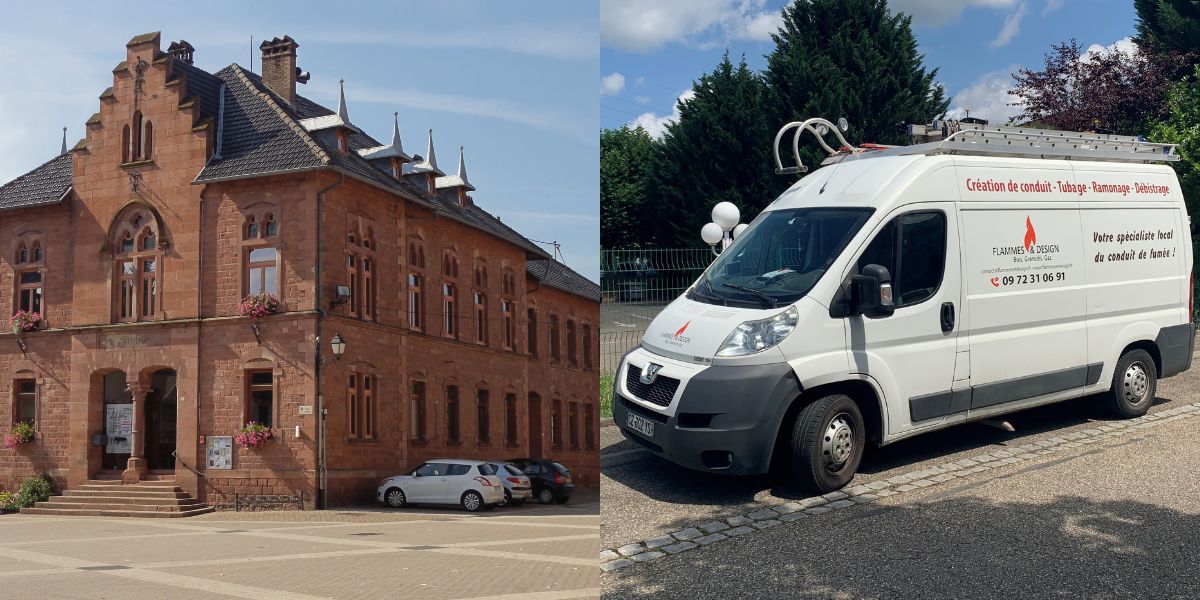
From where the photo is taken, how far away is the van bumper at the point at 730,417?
5.81 metres

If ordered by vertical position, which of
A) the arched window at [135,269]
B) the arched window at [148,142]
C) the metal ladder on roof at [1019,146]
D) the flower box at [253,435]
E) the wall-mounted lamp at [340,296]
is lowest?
the flower box at [253,435]

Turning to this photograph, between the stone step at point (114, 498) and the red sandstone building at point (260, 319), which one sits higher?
the red sandstone building at point (260, 319)

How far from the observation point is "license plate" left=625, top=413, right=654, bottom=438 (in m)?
6.13

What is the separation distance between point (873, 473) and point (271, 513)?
4.22 meters

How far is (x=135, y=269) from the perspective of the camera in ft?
13.1

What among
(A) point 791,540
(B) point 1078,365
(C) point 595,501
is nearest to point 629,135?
(B) point 1078,365

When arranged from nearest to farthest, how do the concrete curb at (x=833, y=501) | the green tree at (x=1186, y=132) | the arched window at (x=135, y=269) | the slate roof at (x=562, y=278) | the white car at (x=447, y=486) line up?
the slate roof at (x=562, y=278), the white car at (x=447, y=486), the arched window at (x=135, y=269), the concrete curb at (x=833, y=501), the green tree at (x=1186, y=132)

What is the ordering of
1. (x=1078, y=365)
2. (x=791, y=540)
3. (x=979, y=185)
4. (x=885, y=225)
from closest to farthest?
1. (x=791, y=540)
2. (x=885, y=225)
3. (x=979, y=185)
4. (x=1078, y=365)

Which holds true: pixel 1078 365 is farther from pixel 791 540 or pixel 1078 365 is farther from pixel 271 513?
pixel 271 513

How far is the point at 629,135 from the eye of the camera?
2319 cm

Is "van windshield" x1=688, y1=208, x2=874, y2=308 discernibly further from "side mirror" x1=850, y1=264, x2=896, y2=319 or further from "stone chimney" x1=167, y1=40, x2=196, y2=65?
"stone chimney" x1=167, y1=40, x2=196, y2=65

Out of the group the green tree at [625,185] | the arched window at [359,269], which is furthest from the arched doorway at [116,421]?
the green tree at [625,185]

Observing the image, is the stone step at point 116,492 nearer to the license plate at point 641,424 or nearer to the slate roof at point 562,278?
the slate roof at point 562,278

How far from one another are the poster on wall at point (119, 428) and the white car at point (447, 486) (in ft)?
3.57
